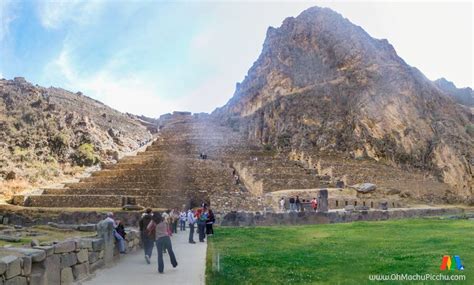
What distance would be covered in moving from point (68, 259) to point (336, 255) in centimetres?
680

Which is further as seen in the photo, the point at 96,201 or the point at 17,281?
the point at 96,201

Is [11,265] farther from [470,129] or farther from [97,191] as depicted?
[470,129]

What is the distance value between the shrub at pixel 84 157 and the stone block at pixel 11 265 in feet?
148

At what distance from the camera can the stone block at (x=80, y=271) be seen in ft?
38.9

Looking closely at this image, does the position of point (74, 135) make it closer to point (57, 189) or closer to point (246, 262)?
point (57, 189)

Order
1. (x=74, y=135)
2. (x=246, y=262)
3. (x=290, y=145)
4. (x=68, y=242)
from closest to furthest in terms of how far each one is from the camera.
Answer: (x=68, y=242) → (x=246, y=262) → (x=74, y=135) → (x=290, y=145)

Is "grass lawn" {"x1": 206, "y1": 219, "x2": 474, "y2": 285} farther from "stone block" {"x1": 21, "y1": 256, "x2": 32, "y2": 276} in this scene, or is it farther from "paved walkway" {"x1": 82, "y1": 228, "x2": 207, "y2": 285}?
"stone block" {"x1": 21, "y1": 256, "x2": 32, "y2": 276}

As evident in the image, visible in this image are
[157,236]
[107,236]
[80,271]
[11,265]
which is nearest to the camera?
[11,265]

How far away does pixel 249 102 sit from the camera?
85562 mm

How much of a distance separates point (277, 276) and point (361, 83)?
57496mm

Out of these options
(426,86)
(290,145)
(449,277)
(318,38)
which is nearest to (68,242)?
(449,277)

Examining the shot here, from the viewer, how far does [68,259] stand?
11.4m

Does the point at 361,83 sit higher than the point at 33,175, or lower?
higher

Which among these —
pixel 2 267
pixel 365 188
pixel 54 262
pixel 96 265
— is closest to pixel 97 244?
pixel 96 265
